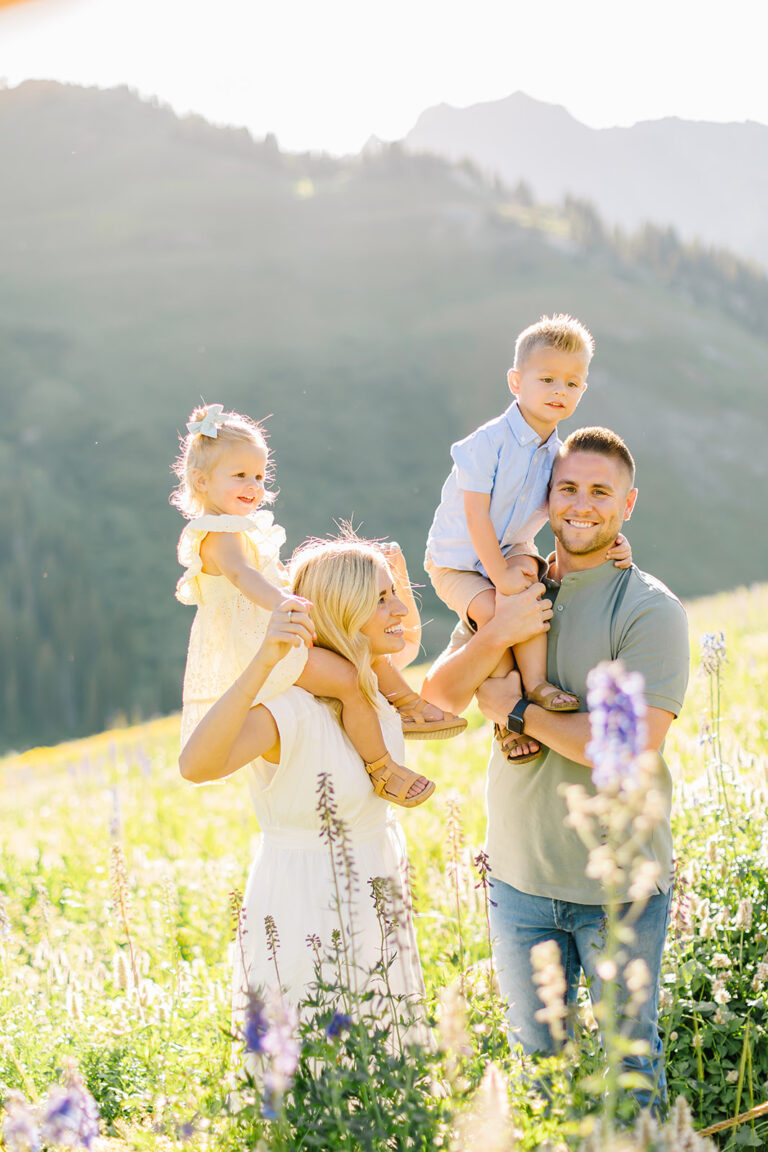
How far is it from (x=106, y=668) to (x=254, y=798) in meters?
87.9

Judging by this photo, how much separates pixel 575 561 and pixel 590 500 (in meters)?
0.31

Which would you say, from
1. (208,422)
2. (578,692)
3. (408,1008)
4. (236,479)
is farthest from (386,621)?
(408,1008)

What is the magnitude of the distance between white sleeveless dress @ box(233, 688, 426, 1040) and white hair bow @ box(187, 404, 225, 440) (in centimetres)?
123

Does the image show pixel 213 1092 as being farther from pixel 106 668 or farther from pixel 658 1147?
pixel 106 668

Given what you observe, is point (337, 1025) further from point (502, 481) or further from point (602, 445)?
point (502, 481)

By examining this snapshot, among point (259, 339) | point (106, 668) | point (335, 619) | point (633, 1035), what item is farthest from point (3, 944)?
point (259, 339)

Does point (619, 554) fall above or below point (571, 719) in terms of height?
above

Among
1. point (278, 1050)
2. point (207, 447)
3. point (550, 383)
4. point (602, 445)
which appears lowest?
point (278, 1050)

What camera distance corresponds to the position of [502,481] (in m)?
4.87

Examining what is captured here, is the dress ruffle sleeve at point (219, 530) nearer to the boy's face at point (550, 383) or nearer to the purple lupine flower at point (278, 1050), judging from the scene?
the boy's face at point (550, 383)

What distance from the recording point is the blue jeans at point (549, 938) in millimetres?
3740

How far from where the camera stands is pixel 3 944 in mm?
5348

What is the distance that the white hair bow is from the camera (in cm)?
431

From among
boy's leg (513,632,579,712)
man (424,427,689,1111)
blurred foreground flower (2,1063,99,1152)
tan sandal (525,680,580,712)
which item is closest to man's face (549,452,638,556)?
man (424,427,689,1111)
